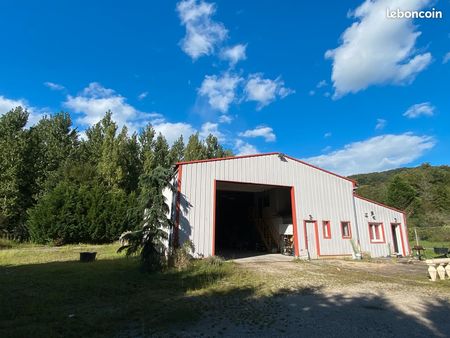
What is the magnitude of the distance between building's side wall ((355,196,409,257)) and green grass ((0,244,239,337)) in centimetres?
1098

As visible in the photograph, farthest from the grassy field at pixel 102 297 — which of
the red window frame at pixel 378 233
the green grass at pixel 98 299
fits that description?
the red window frame at pixel 378 233

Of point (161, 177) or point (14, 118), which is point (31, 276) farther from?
point (14, 118)

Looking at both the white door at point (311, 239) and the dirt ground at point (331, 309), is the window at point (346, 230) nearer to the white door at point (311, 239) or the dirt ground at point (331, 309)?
the white door at point (311, 239)

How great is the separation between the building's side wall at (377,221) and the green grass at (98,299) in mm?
10980

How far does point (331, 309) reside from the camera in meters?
6.37

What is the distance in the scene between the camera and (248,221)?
76.5 feet

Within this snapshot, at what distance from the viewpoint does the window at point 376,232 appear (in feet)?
62.0

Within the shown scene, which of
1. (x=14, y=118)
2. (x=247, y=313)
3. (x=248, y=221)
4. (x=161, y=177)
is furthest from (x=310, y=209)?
(x=14, y=118)

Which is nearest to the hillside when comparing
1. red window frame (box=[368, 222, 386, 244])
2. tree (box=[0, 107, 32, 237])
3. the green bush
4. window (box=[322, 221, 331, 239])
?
red window frame (box=[368, 222, 386, 244])

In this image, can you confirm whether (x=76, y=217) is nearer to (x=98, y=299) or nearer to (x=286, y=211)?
(x=286, y=211)

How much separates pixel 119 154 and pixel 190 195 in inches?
743

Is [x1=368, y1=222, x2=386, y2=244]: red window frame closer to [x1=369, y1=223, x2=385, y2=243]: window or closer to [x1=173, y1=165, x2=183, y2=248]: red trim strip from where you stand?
[x1=369, y1=223, x2=385, y2=243]: window

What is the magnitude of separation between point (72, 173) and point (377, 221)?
2682 centimetres

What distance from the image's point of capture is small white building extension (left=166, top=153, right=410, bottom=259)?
1377 centimetres
